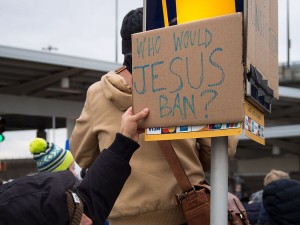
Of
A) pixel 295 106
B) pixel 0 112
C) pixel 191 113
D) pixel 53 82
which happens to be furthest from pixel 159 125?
pixel 295 106

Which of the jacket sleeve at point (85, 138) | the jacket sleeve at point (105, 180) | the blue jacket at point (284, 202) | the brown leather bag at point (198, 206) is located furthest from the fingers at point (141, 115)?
the blue jacket at point (284, 202)

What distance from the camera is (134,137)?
7.82 feet

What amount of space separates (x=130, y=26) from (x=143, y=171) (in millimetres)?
738

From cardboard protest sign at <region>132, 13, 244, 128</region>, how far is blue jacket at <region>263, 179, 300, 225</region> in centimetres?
167

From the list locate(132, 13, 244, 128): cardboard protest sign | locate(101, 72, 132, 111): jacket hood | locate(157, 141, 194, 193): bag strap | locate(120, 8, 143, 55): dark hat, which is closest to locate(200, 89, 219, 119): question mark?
locate(132, 13, 244, 128): cardboard protest sign

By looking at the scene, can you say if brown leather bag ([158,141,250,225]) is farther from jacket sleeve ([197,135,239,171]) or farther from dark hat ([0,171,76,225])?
dark hat ([0,171,76,225])

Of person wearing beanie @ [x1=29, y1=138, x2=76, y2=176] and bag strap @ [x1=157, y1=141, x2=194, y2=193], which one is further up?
bag strap @ [x1=157, y1=141, x2=194, y2=193]

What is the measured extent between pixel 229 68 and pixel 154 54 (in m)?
0.33

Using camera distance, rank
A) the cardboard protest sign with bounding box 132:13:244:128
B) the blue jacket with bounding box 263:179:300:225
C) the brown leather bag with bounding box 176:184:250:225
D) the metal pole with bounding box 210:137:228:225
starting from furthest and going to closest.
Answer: the blue jacket with bounding box 263:179:300:225 → the brown leather bag with bounding box 176:184:250:225 → the metal pole with bounding box 210:137:228:225 → the cardboard protest sign with bounding box 132:13:244:128

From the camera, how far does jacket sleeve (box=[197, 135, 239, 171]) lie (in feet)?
9.30

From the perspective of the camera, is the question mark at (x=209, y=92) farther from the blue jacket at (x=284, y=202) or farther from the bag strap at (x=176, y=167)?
the blue jacket at (x=284, y=202)

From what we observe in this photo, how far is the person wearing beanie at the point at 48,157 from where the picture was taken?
576 centimetres

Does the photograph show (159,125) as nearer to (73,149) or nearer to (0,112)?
(73,149)

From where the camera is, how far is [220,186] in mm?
2205
